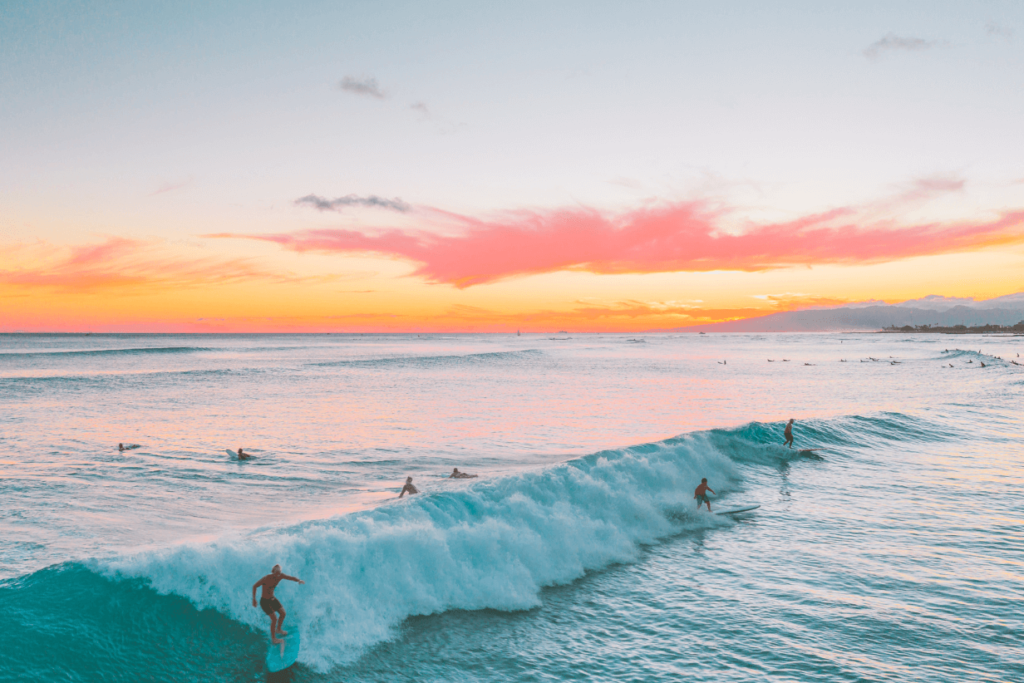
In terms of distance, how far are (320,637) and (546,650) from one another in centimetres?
498

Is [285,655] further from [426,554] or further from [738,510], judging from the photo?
[738,510]

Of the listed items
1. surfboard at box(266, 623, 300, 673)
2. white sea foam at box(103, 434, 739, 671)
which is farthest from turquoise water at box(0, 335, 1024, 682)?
surfboard at box(266, 623, 300, 673)

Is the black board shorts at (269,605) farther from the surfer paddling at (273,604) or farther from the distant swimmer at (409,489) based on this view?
the distant swimmer at (409,489)

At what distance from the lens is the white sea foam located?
515 inches

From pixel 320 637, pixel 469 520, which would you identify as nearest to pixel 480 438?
pixel 469 520

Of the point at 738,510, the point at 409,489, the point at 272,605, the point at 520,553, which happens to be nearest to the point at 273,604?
the point at 272,605

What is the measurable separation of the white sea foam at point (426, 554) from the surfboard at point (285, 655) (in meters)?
0.37

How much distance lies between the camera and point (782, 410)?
4659 cm

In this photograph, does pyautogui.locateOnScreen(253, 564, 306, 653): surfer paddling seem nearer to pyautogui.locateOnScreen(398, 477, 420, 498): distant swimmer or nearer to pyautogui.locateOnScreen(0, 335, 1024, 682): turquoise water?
pyautogui.locateOnScreen(0, 335, 1024, 682): turquoise water

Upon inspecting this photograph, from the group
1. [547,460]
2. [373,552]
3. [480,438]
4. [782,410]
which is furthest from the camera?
[782,410]

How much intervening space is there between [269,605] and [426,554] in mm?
4477

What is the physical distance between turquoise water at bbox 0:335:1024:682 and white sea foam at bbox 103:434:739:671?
0.21 feet

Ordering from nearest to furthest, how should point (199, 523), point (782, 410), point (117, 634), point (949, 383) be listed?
point (117, 634) < point (199, 523) < point (782, 410) < point (949, 383)

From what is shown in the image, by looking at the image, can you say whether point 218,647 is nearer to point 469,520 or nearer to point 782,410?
point 469,520
